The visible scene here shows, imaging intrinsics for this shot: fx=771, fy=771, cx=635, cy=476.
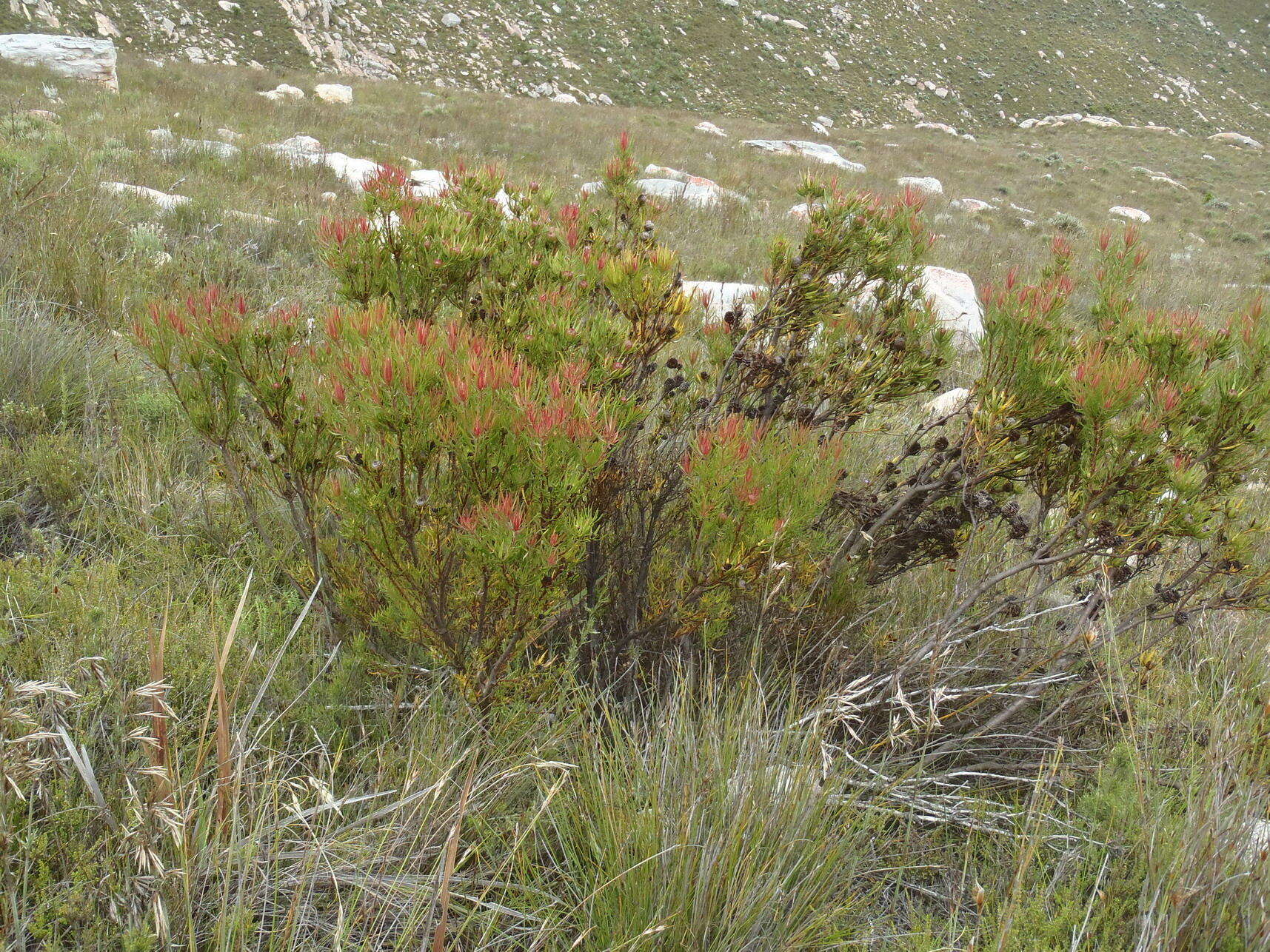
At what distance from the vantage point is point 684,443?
221 cm

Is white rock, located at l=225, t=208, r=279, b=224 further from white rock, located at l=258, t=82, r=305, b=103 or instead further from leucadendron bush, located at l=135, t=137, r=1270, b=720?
white rock, located at l=258, t=82, r=305, b=103

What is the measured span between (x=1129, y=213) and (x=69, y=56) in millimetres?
20687

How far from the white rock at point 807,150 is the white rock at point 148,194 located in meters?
13.8

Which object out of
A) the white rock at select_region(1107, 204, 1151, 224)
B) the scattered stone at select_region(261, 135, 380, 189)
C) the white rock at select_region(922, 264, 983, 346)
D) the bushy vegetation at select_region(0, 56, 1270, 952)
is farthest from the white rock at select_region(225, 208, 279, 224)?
the white rock at select_region(1107, 204, 1151, 224)

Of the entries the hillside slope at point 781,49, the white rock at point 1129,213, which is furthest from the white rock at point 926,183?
the hillside slope at point 781,49

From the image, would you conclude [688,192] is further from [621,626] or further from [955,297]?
[621,626]

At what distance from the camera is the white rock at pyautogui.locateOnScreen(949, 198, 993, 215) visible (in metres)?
13.4

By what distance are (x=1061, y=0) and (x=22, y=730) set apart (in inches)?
2278

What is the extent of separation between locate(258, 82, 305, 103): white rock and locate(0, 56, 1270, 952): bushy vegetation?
13.3 meters

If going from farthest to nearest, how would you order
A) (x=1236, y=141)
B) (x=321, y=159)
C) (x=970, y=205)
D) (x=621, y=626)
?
(x=1236, y=141) < (x=970, y=205) < (x=321, y=159) < (x=621, y=626)

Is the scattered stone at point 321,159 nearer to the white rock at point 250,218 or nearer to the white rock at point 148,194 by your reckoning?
the white rock at point 250,218

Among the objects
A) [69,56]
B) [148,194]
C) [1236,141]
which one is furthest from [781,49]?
[148,194]

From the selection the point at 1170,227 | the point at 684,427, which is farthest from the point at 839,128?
the point at 684,427

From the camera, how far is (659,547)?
86.4 inches
